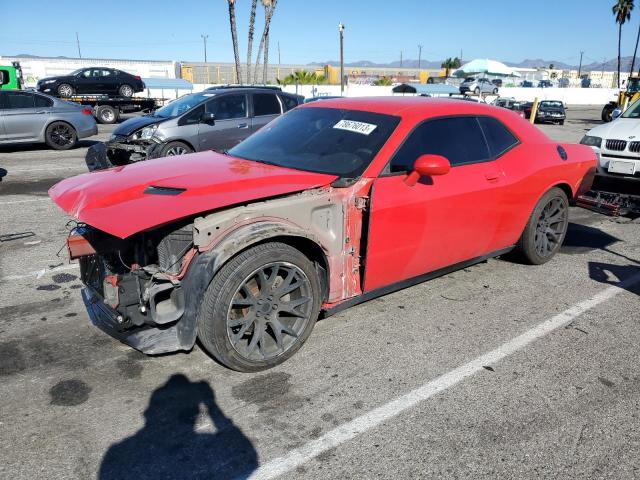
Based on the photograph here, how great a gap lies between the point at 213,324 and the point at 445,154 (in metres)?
2.25

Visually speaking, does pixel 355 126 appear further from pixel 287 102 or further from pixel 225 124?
pixel 287 102

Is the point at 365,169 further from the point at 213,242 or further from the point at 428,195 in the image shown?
the point at 213,242

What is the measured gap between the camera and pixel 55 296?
14.1 ft

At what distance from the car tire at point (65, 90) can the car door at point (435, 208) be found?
2167 centimetres

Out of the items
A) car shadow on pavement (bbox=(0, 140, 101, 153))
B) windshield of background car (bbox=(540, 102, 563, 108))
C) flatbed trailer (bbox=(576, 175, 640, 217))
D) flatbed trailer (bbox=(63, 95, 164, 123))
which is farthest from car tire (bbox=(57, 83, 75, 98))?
windshield of background car (bbox=(540, 102, 563, 108))

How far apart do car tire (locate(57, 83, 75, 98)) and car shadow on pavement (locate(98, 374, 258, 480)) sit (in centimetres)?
2225

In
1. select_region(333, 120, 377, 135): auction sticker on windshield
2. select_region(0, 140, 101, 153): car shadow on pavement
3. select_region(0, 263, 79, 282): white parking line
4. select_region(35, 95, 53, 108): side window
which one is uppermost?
select_region(35, 95, 53, 108): side window

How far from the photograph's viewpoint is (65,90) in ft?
71.5

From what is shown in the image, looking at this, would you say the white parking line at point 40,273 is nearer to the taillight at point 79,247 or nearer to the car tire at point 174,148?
the taillight at point 79,247

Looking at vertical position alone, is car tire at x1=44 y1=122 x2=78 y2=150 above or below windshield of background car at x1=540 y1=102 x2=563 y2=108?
below

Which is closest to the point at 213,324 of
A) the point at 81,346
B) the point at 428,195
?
the point at 81,346

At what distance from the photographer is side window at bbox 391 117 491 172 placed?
146 inches

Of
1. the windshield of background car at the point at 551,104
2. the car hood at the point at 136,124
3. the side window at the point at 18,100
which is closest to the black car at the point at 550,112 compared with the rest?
the windshield of background car at the point at 551,104

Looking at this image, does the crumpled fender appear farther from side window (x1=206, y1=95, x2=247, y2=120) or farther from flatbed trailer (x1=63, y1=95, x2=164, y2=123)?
flatbed trailer (x1=63, y1=95, x2=164, y2=123)
